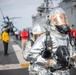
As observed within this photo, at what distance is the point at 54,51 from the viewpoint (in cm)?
349

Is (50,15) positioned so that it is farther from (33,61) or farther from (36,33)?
(36,33)

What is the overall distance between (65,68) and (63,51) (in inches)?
11.5

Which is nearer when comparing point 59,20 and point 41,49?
point 41,49

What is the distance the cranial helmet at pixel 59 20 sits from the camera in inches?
141

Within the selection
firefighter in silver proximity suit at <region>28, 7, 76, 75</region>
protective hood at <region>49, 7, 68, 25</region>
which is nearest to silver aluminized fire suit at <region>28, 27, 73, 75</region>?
firefighter in silver proximity suit at <region>28, 7, 76, 75</region>

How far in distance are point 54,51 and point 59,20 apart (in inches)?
17.6

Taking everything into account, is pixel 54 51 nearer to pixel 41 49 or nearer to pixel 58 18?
pixel 41 49

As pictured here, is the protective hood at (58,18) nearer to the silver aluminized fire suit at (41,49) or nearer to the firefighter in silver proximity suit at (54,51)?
the firefighter in silver proximity suit at (54,51)

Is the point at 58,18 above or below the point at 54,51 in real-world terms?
above

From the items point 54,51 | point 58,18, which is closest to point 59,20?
point 58,18

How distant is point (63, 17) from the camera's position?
3729 mm

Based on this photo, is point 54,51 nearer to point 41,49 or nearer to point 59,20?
point 41,49

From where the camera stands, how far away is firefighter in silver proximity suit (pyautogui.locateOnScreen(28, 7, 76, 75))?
338 centimetres

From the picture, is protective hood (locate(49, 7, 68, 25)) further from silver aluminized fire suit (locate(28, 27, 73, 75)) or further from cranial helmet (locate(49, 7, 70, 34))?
silver aluminized fire suit (locate(28, 27, 73, 75))
